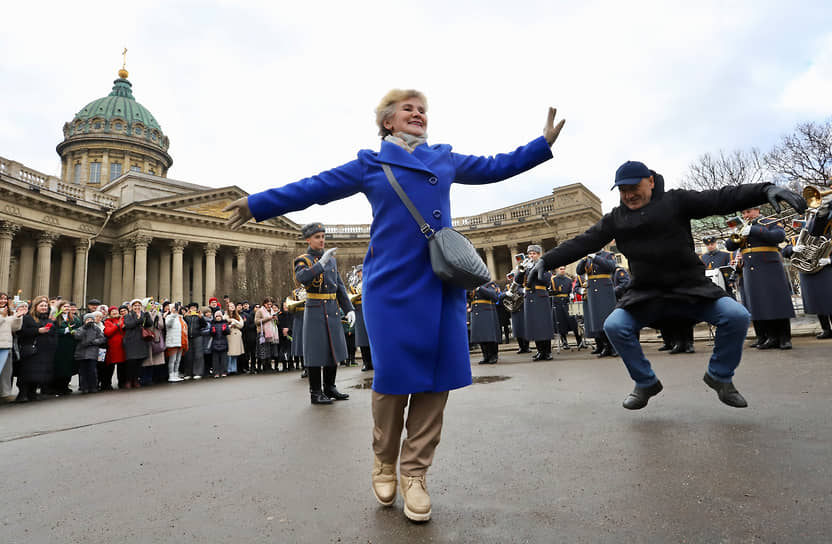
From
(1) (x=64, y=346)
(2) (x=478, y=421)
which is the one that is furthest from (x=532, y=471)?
(1) (x=64, y=346)

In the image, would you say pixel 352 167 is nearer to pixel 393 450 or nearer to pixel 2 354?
pixel 393 450

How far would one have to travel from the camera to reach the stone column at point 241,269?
134 ft

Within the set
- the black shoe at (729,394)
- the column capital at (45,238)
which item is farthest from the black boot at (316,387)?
the column capital at (45,238)

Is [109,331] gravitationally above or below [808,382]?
above

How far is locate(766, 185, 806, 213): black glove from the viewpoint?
2979 mm

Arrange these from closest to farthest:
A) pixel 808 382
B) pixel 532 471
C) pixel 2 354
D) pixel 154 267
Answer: pixel 532 471 → pixel 808 382 → pixel 2 354 → pixel 154 267

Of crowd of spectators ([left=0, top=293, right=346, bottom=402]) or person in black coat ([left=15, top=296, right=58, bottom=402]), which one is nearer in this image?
person in black coat ([left=15, top=296, right=58, bottom=402])

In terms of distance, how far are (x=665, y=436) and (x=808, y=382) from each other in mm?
2500

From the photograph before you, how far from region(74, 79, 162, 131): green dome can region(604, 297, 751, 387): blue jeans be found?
228 ft

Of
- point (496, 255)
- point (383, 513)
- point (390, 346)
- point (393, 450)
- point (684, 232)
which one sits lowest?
point (383, 513)

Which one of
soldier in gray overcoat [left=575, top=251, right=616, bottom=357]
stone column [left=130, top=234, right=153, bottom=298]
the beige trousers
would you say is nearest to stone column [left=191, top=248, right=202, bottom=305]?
stone column [left=130, top=234, right=153, bottom=298]

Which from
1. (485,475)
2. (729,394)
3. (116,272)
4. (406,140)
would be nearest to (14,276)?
(116,272)

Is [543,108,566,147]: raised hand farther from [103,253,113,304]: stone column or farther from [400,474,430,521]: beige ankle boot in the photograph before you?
[103,253,113,304]: stone column

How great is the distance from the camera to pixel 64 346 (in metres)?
10.0
